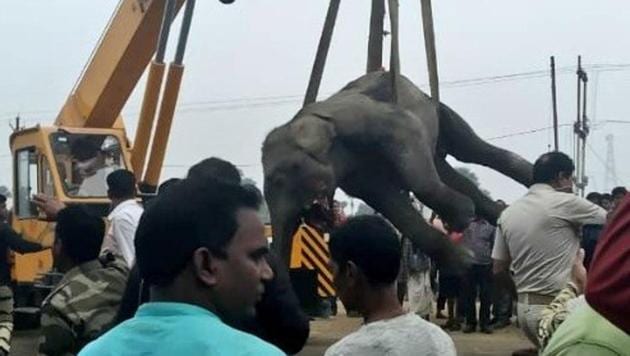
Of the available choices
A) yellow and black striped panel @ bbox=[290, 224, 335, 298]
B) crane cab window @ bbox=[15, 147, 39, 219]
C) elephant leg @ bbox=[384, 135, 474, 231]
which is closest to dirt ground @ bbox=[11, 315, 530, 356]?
yellow and black striped panel @ bbox=[290, 224, 335, 298]

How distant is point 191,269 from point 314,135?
14.0 ft

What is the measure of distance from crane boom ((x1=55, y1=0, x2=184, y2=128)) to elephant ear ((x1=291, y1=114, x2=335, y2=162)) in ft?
27.9

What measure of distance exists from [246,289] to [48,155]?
11923 millimetres

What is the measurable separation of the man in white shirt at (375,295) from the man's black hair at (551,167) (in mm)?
2984

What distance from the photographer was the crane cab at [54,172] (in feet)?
45.3

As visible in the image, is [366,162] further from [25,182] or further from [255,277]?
[25,182]

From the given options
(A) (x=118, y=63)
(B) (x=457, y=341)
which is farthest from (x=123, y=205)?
(A) (x=118, y=63)

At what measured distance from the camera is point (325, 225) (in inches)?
279

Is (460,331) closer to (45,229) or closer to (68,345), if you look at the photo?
(45,229)

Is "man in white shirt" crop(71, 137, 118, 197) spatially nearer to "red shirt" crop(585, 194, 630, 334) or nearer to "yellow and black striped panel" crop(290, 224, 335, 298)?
"yellow and black striped panel" crop(290, 224, 335, 298)

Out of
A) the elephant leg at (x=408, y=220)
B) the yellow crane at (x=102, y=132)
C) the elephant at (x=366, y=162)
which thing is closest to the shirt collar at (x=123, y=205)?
the elephant at (x=366, y=162)

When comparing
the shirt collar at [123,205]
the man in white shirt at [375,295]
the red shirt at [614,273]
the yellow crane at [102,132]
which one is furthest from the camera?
the yellow crane at [102,132]

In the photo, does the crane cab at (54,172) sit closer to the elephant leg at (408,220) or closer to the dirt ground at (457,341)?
the dirt ground at (457,341)

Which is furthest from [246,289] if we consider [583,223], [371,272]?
[583,223]
